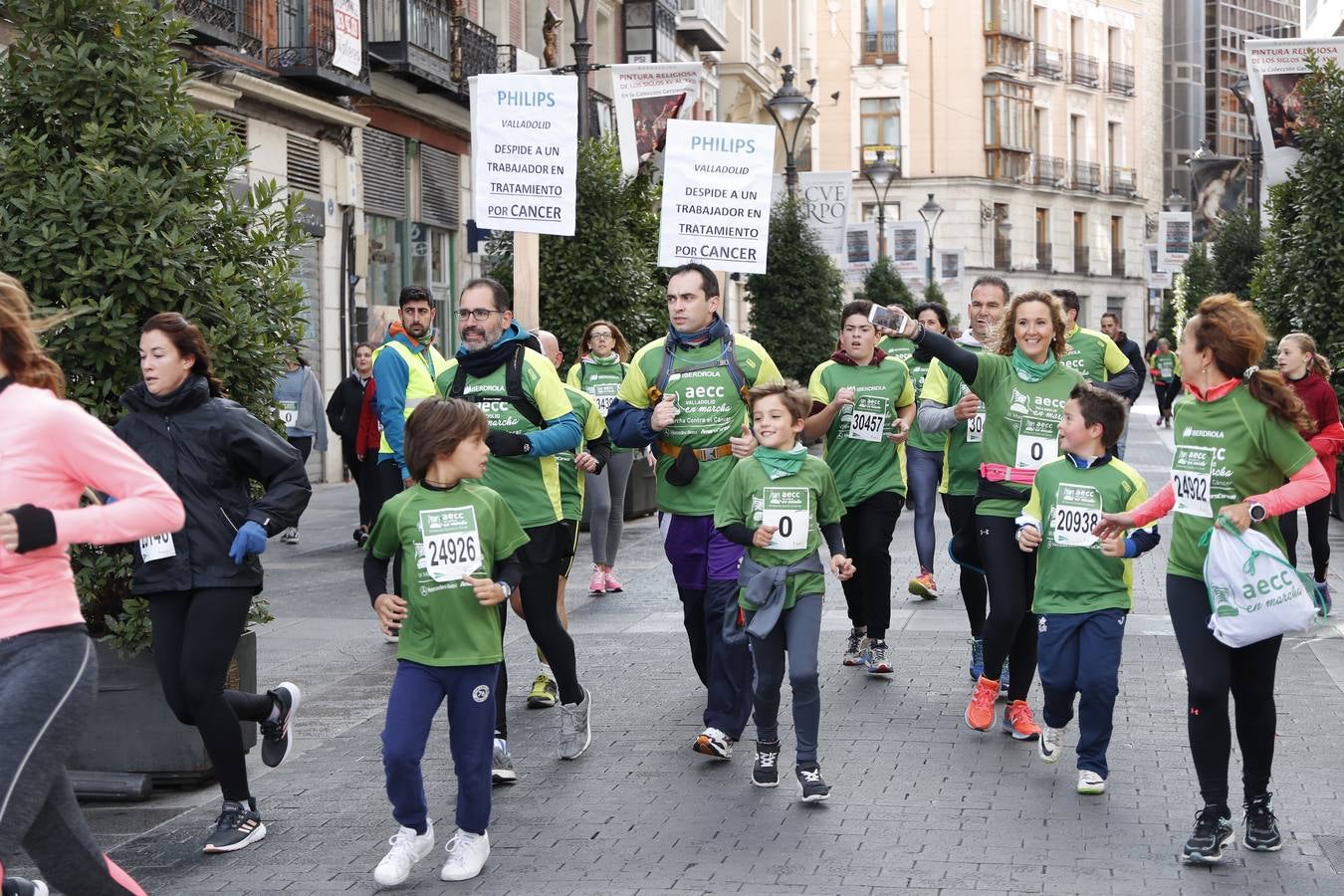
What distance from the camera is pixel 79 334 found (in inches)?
269

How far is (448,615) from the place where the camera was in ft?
19.2

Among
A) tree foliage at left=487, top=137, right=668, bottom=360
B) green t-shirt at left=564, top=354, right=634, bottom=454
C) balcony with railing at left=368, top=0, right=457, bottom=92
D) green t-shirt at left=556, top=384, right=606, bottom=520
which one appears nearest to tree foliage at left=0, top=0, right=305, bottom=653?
green t-shirt at left=556, top=384, right=606, bottom=520

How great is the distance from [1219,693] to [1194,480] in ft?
2.23

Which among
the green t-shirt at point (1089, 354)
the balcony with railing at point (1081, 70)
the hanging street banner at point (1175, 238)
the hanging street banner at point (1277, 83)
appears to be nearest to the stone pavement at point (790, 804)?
the green t-shirt at point (1089, 354)

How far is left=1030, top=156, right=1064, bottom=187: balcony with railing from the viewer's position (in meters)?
76.0

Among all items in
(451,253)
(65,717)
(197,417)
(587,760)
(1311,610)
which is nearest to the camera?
(65,717)

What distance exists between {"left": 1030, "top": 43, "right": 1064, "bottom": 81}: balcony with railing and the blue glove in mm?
73718

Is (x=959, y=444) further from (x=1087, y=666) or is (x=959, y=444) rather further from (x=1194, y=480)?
(x=1194, y=480)

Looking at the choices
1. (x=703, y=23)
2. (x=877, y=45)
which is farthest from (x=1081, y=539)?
(x=877, y=45)

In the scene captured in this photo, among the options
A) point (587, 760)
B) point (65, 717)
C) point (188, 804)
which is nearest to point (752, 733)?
point (587, 760)

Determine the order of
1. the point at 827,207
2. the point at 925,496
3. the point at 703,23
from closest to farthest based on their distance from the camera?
the point at 925,496 < the point at 827,207 < the point at 703,23

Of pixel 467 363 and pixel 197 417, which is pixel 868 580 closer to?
pixel 467 363

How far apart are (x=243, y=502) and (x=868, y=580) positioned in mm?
3909

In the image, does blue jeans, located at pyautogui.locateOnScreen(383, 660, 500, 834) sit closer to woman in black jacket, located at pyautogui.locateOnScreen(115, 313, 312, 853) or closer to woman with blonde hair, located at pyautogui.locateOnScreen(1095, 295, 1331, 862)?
woman in black jacket, located at pyautogui.locateOnScreen(115, 313, 312, 853)
